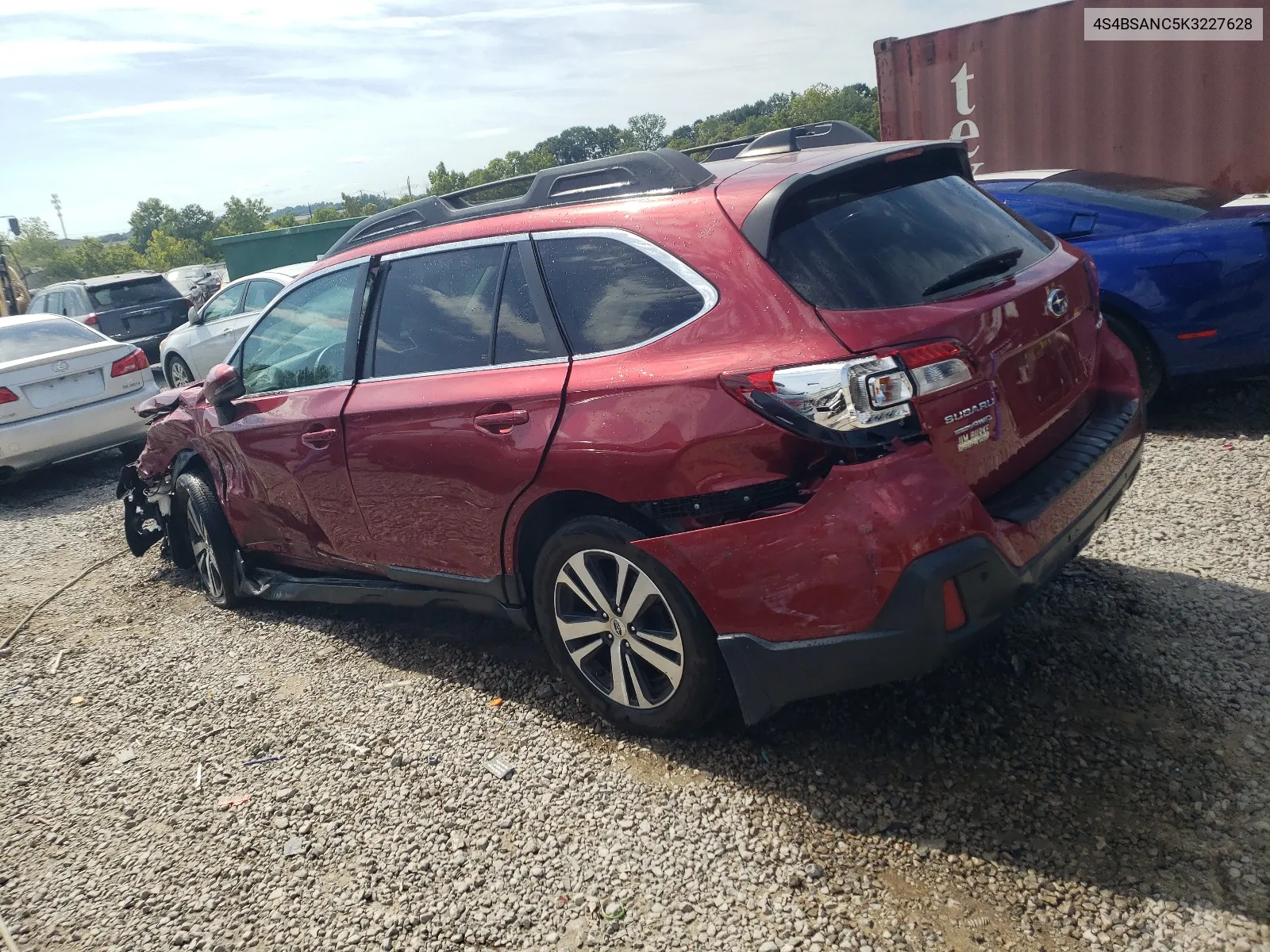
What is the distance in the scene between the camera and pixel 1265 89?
284 inches

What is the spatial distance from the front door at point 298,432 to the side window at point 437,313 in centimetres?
22

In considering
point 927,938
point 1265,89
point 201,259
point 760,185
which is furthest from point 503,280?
point 201,259

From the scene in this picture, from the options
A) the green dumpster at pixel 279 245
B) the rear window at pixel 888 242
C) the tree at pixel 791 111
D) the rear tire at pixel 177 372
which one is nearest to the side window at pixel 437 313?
the rear window at pixel 888 242

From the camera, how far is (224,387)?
14.9 feet

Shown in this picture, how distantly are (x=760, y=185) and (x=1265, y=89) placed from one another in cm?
648

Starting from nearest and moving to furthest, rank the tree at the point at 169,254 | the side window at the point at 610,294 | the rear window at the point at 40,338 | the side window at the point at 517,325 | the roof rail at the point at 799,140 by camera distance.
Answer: the side window at the point at 610,294, the side window at the point at 517,325, the roof rail at the point at 799,140, the rear window at the point at 40,338, the tree at the point at 169,254

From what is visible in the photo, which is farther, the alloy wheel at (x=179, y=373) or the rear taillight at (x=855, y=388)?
the alloy wheel at (x=179, y=373)

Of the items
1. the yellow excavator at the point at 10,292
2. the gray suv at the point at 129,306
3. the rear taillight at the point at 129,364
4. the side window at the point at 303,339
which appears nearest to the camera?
the side window at the point at 303,339

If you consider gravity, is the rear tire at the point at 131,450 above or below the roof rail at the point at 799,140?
below

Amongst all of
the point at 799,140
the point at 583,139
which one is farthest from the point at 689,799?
the point at 583,139

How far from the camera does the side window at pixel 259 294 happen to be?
1055cm

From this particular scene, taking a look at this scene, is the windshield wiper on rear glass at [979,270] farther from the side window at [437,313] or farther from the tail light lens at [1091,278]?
the side window at [437,313]

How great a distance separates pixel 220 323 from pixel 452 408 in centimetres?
914

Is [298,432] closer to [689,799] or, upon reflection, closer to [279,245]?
[689,799]
